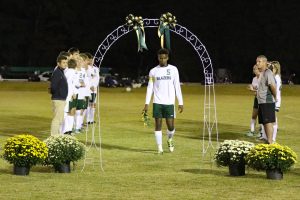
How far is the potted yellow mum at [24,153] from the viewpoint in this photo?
43.6 ft

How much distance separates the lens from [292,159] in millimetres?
12984

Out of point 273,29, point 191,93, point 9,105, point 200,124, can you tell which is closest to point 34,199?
point 200,124

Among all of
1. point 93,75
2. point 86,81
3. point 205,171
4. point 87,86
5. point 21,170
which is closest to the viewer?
point 21,170

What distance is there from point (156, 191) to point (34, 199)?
6.41 feet

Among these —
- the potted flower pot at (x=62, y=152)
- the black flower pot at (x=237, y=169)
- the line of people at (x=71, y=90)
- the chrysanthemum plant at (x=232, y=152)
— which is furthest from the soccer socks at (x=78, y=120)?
the black flower pot at (x=237, y=169)

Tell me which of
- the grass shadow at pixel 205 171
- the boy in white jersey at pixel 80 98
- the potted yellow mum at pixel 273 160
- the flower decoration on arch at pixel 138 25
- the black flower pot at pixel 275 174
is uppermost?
the flower decoration on arch at pixel 138 25

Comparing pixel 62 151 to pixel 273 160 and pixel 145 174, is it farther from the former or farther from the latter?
pixel 273 160

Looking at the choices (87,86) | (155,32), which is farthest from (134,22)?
(155,32)

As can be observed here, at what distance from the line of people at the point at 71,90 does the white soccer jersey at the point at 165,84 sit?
93.0 inches

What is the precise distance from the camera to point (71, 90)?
778 inches

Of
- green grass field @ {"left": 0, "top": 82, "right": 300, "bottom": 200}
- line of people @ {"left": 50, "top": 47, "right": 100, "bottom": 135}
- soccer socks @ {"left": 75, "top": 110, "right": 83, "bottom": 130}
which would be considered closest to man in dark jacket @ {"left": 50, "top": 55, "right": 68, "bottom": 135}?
line of people @ {"left": 50, "top": 47, "right": 100, "bottom": 135}

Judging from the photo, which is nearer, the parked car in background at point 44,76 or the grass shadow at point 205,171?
the grass shadow at point 205,171

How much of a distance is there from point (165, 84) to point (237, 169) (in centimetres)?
421

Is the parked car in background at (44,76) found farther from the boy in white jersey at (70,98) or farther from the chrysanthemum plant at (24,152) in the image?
the chrysanthemum plant at (24,152)
